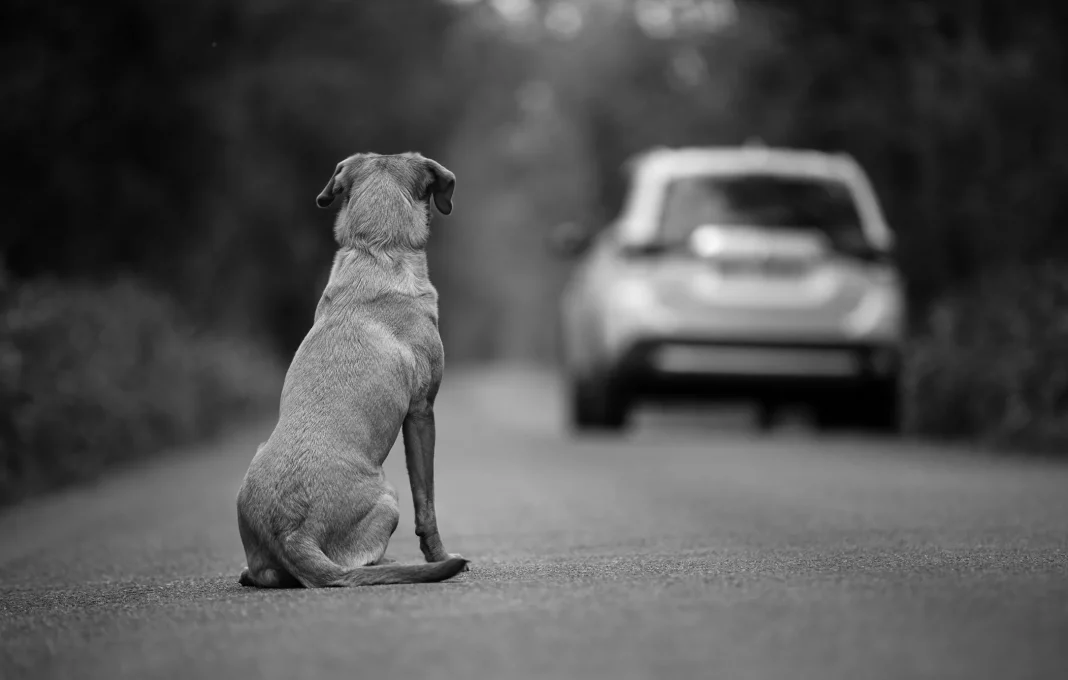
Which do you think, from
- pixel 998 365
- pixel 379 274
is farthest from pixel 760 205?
pixel 379 274

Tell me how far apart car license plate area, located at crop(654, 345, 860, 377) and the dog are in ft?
21.0

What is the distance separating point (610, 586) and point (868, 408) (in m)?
8.57

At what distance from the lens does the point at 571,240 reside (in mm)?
14031

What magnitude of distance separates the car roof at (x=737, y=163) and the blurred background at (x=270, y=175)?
102 centimetres

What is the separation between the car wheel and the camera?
13.0m

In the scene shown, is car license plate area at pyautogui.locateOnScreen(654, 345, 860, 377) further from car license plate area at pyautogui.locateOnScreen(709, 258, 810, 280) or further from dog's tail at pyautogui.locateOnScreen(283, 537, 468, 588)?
dog's tail at pyautogui.locateOnScreen(283, 537, 468, 588)

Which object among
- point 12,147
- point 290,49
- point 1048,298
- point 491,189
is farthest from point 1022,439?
point 491,189

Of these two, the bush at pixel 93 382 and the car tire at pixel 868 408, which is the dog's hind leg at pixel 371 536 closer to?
the bush at pixel 93 382

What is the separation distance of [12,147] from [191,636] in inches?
423

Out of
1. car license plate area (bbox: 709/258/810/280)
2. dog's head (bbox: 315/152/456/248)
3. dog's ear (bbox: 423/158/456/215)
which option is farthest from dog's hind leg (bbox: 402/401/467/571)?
car license plate area (bbox: 709/258/810/280)

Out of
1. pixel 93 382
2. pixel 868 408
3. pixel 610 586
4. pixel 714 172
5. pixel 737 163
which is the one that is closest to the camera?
pixel 610 586

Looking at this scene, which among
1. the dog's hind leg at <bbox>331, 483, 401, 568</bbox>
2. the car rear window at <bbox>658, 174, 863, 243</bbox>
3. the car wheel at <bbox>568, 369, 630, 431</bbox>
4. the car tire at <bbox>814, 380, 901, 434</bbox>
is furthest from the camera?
the car wheel at <bbox>568, 369, 630, 431</bbox>

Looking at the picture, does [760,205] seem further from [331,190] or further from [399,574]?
[399,574]

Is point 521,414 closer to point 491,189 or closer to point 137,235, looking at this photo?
point 137,235
